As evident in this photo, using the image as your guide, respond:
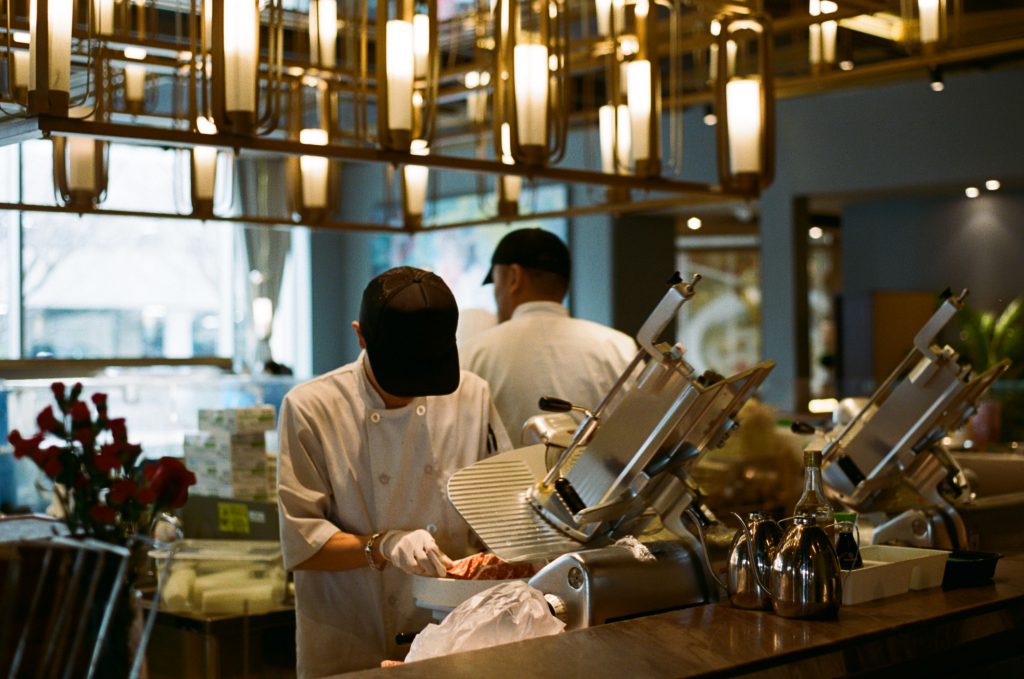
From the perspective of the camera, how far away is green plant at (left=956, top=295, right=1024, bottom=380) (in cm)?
1055

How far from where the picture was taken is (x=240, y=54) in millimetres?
3232

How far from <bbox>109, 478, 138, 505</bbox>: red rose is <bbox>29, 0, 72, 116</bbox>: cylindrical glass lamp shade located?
2.81 ft

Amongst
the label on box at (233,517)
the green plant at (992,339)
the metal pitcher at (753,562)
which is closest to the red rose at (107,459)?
the label on box at (233,517)

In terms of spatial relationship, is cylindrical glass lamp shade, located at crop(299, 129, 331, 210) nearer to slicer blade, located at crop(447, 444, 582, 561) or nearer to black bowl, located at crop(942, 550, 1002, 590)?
slicer blade, located at crop(447, 444, 582, 561)

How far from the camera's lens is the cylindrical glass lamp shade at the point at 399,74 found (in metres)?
3.58

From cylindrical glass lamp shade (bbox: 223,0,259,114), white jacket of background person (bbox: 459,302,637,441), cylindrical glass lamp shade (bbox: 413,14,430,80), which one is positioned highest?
cylindrical glass lamp shade (bbox: 413,14,430,80)

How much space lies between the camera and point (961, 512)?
10.6 ft

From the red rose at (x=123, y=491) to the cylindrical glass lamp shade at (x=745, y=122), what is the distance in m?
2.36

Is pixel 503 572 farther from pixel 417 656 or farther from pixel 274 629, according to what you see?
pixel 274 629

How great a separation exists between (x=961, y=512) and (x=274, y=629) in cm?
177

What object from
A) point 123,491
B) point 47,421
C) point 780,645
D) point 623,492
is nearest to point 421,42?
point 47,421

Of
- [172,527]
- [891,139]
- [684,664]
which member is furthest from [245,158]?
[684,664]

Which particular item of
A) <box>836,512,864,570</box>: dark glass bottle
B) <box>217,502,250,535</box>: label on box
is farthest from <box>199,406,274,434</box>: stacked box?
<box>836,512,864,570</box>: dark glass bottle

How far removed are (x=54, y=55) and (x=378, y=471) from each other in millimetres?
1238
